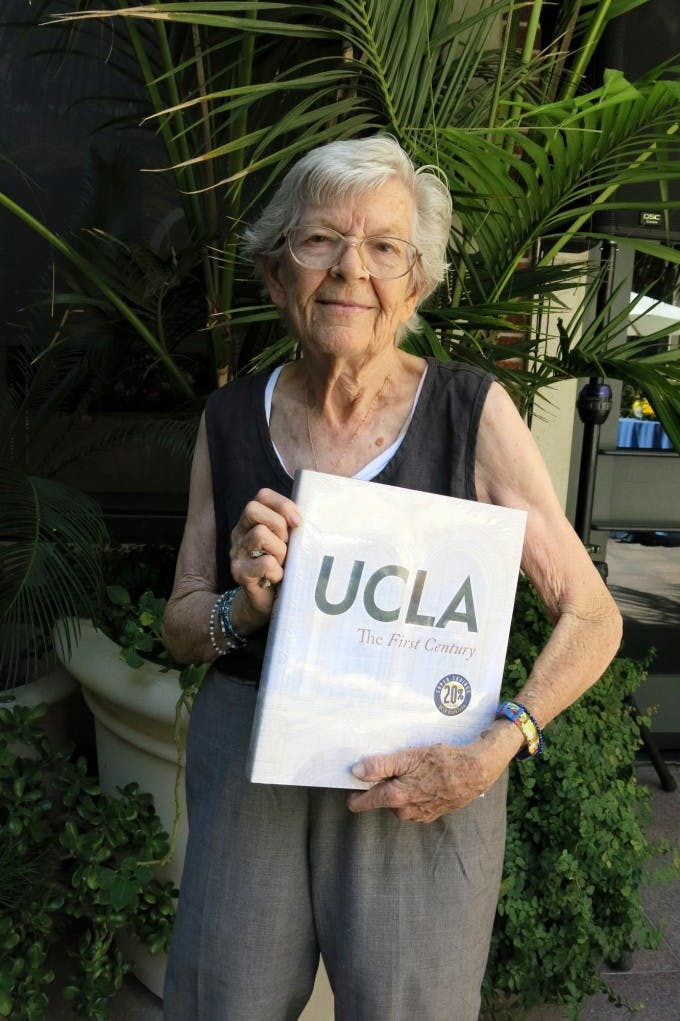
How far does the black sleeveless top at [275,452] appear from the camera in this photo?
4.49ft

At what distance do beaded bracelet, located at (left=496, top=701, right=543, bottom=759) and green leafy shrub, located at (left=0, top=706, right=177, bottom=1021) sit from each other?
1234 millimetres

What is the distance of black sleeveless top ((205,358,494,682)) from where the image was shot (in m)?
1.37

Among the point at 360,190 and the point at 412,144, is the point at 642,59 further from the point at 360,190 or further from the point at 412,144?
the point at 360,190

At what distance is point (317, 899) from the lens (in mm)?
1399

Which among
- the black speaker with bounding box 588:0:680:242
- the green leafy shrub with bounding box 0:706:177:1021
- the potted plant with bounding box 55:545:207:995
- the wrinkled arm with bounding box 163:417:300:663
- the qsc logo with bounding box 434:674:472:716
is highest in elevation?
the black speaker with bounding box 588:0:680:242

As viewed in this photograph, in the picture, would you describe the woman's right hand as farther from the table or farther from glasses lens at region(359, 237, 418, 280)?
the table

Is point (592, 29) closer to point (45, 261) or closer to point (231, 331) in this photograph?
point (231, 331)

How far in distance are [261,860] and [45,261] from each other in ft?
8.90

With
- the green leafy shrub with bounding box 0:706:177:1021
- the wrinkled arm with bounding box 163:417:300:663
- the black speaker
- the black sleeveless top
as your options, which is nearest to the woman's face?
the black sleeveless top

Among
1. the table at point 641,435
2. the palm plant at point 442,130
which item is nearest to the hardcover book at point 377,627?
the palm plant at point 442,130

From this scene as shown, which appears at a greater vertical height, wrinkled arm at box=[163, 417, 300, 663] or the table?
wrinkled arm at box=[163, 417, 300, 663]

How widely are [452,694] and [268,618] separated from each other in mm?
272

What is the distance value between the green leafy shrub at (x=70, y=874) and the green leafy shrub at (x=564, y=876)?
823 millimetres

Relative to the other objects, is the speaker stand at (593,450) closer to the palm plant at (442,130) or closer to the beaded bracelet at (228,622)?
the palm plant at (442,130)
